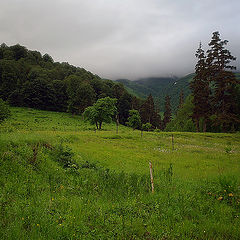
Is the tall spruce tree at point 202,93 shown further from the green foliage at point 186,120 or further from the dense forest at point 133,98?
the green foliage at point 186,120

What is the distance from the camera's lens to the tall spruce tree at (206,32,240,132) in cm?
3736

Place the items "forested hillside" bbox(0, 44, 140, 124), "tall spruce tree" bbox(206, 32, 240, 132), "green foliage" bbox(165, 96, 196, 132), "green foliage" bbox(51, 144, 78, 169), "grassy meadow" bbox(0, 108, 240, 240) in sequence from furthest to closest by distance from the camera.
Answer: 1. "forested hillside" bbox(0, 44, 140, 124)
2. "green foliage" bbox(165, 96, 196, 132)
3. "tall spruce tree" bbox(206, 32, 240, 132)
4. "green foliage" bbox(51, 144, 78, 169)
5. "grassy meadow" bbox(0, 108, 240, 240)

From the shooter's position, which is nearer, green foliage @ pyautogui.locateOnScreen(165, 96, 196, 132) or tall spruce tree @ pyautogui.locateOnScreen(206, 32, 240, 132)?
tall spruce tree @ pyautogui.locateOnScreen(206, 32, 240, 132)

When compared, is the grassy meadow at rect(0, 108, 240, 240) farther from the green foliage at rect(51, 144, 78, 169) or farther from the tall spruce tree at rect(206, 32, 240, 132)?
the tall spruce tree at rect(206, 32, 240, 132)

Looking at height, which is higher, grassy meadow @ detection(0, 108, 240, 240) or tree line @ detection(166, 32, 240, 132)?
tree line @ detection(166, 32, 240, 132)

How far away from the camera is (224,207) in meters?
6.25

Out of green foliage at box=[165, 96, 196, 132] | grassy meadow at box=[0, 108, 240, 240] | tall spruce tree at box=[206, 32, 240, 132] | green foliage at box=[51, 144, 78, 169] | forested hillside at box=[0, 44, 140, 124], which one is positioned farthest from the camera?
forested hillside at box=[0, 44, 140, 124]

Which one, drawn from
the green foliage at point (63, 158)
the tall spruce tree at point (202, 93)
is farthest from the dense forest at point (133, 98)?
the green foliage at point (63, 158)

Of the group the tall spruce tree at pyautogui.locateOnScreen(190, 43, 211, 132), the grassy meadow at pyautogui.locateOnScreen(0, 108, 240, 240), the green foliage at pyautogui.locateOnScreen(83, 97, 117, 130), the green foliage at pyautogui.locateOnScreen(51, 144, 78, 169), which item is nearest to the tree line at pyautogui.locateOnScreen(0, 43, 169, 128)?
the green foliage at pyautogui.locateOnScreen(83, 97, 117, 130)

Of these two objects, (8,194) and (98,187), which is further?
(98,187)

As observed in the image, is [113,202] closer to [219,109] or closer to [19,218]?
[19,218]

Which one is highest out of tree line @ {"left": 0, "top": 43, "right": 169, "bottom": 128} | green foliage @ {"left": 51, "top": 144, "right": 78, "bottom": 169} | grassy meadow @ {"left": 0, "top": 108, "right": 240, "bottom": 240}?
tree line @ {"left": 0, "top": 43, "right": 169, "bottom": 128}

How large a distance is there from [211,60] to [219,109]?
11.6 m

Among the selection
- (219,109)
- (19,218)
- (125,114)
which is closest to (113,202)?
(19,218)
